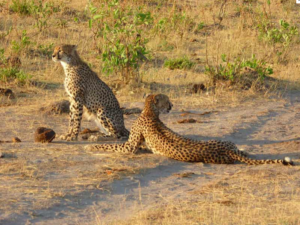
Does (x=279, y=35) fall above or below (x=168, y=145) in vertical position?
above

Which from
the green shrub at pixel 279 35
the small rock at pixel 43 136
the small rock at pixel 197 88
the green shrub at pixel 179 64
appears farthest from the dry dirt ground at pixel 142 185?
the green shrub at pixel 279 35

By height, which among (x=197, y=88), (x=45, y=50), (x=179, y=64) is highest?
(x=45, y=50)

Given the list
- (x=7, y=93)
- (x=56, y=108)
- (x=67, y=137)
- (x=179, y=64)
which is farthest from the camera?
(x=179, y=64)

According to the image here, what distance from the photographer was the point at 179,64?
34.6ft

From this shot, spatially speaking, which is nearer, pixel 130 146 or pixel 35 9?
pixel 130 146

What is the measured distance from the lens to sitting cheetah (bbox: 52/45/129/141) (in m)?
7.09

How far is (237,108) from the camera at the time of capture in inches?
340

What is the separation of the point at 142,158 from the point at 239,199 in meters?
1.45

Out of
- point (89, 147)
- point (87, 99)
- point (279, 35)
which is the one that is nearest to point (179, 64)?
point (279, 35)

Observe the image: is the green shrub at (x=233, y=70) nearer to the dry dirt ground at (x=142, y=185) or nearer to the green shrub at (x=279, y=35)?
the green shrub at (x=279, y=35)

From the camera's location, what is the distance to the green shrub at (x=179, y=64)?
10461 mm

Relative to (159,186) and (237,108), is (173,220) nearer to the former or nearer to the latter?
(159,186)

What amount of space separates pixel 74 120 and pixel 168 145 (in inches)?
61.5

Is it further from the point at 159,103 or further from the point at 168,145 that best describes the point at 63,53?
the point at 168,145
